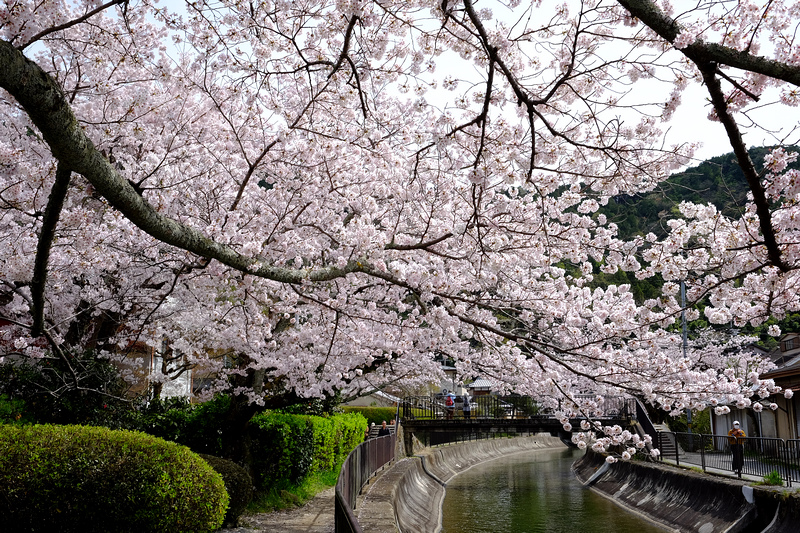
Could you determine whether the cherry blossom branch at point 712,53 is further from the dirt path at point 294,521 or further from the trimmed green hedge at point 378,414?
the trimmed green hedge at point 378,414

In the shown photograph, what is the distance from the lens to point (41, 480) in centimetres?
658

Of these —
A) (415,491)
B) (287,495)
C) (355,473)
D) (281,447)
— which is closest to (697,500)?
(415,491)

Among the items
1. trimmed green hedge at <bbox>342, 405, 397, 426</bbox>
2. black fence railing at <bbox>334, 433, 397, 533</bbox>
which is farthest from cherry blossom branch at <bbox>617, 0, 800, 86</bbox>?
trimmed green hedge at <bbox>342, 405, 397, 426</bbox>

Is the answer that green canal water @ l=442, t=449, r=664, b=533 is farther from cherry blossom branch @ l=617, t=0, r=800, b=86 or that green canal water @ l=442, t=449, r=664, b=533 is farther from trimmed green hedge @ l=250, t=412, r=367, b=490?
cherry blossom branch @ l=617, t=0, r=800, b=86

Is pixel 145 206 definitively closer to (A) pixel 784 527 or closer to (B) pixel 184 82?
(B) pixel 184 82

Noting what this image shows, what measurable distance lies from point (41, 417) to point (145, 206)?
7.45 m

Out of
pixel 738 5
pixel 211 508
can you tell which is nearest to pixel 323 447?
pixel 211 508

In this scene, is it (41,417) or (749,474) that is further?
(749,474)

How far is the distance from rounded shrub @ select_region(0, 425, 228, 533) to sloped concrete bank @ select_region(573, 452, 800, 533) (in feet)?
35.9

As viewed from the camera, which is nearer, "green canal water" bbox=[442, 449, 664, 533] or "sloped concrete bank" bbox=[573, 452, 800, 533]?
"sloped concrete bank" bbox=[573, 452, 800, 533]

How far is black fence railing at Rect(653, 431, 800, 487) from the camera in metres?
12.5

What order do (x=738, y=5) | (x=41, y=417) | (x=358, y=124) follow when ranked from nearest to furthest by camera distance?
(x=738, y=5) → (x=358, y=124) → (x=41, y=417)

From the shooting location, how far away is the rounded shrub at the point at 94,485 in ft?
21.5

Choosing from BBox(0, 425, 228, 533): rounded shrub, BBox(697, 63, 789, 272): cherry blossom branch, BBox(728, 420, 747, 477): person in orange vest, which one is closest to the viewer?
BBox(697, 63, 789, 272): cherry blossom branch
